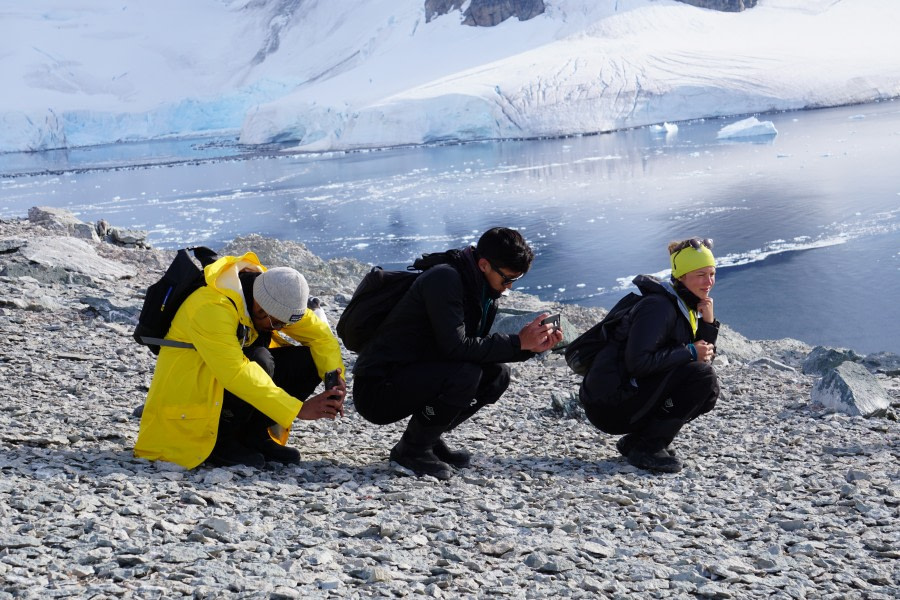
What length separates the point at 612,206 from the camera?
20.2m

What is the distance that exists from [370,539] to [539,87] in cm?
4542

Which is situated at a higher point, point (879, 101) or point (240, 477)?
point (879, 101)

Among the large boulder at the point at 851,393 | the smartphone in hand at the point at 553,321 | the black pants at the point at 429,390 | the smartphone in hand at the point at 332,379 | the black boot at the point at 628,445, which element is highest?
the smartphone in hand at the point at 553,321

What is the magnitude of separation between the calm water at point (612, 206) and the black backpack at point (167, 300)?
886cm

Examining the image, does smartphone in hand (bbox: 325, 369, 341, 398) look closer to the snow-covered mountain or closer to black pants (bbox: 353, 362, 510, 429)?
black pants (bbox: 353, 362, 510, 429)

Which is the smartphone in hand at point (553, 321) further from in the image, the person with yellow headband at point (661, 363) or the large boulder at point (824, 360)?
the large boulder at point (824, 360)

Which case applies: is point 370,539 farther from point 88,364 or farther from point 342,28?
point 342,28

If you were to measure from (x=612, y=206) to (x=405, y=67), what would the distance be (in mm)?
45735

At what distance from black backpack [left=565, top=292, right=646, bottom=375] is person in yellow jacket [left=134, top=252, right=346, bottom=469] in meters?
1.02

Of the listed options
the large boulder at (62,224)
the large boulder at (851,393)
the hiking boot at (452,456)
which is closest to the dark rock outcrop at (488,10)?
the large boulder at (62,224)

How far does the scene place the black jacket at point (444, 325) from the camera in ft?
11.1

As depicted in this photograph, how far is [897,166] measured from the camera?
2134 centimetres

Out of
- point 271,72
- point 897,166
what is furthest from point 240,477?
point 271,72

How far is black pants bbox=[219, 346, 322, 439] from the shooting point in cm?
345
